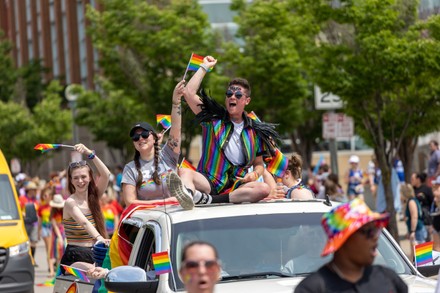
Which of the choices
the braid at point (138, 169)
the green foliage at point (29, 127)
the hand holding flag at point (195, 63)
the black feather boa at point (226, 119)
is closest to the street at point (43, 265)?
the braid at point (138, 169)

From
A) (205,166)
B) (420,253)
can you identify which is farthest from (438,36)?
(420,253)

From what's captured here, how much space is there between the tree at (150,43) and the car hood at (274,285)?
26.4 metres

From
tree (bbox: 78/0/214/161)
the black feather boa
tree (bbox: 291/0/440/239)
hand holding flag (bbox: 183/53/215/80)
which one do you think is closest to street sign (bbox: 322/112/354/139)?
tree (bbox: 291/0/440/239)

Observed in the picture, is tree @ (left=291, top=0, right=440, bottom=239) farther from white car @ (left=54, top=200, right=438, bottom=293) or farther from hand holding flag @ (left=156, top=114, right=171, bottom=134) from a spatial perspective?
white car @ (left=54, top=200, right=438, bottom=293)

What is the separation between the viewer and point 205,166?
9109 millimetres

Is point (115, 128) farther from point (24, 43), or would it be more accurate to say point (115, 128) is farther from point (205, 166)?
point (205, 166)

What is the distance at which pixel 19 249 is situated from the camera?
14422 mm

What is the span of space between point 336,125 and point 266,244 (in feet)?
53.3

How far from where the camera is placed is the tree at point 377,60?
19672mm

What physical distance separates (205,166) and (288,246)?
6.38ft

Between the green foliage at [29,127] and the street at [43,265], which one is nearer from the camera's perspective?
the street at [43,265]

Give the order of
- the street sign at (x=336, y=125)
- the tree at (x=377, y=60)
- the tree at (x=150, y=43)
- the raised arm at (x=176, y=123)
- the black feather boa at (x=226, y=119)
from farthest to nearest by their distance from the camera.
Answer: the tree at (x=150, y=43) < the street sign at (x=336, y=125) < the tree at (x=377, y=60) < the raised arm at (x=176, y=123) < the black feather boa at (x=226, y=119)

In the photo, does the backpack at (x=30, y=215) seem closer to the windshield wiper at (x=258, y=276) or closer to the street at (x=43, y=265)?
the street at (x=43, y=265)

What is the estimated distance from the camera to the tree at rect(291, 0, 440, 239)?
19.7 meters
